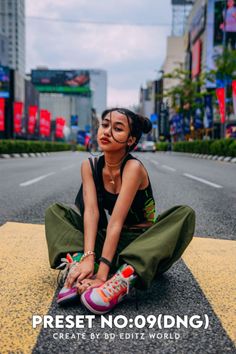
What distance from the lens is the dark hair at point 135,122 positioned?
238cm

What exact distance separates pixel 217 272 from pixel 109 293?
3.36 ft

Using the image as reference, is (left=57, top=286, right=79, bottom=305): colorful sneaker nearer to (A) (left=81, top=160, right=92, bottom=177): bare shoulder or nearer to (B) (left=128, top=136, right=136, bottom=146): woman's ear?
(A) (left=81, top=160, right=92, bottom=177): bare shoulder

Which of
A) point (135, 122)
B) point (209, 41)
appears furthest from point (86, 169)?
point (209, 41)

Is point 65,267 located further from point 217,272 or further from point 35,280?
point 217,272

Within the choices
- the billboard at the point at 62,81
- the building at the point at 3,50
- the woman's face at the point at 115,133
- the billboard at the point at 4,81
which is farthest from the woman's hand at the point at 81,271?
the billboard at the point at 62,81

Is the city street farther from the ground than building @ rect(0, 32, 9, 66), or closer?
closer

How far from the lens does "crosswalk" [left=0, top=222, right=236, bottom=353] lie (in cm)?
182

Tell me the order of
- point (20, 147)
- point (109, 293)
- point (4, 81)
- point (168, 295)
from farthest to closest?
1. point (4, 81)
2. point (20, 147)
3. point (168, 295)
4. point (109, 293)

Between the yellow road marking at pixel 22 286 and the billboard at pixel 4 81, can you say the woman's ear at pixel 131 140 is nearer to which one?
the yellow road marking at pixel 22 286

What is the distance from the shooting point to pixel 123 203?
233 cm

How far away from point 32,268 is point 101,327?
0.99 metres

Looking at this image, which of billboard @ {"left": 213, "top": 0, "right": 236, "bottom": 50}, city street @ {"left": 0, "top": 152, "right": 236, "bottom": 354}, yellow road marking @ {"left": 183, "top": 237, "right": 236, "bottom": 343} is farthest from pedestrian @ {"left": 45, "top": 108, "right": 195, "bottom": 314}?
billboard @ {"left": 213, "top": 0, "right": 236, "bottom": 50}

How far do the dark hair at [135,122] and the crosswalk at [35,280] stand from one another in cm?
93

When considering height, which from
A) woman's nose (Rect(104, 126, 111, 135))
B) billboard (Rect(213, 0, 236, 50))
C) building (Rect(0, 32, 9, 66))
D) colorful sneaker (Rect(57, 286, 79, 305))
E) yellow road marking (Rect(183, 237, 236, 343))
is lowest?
yellow road marking (Rect(183, 237, 236, 343))
